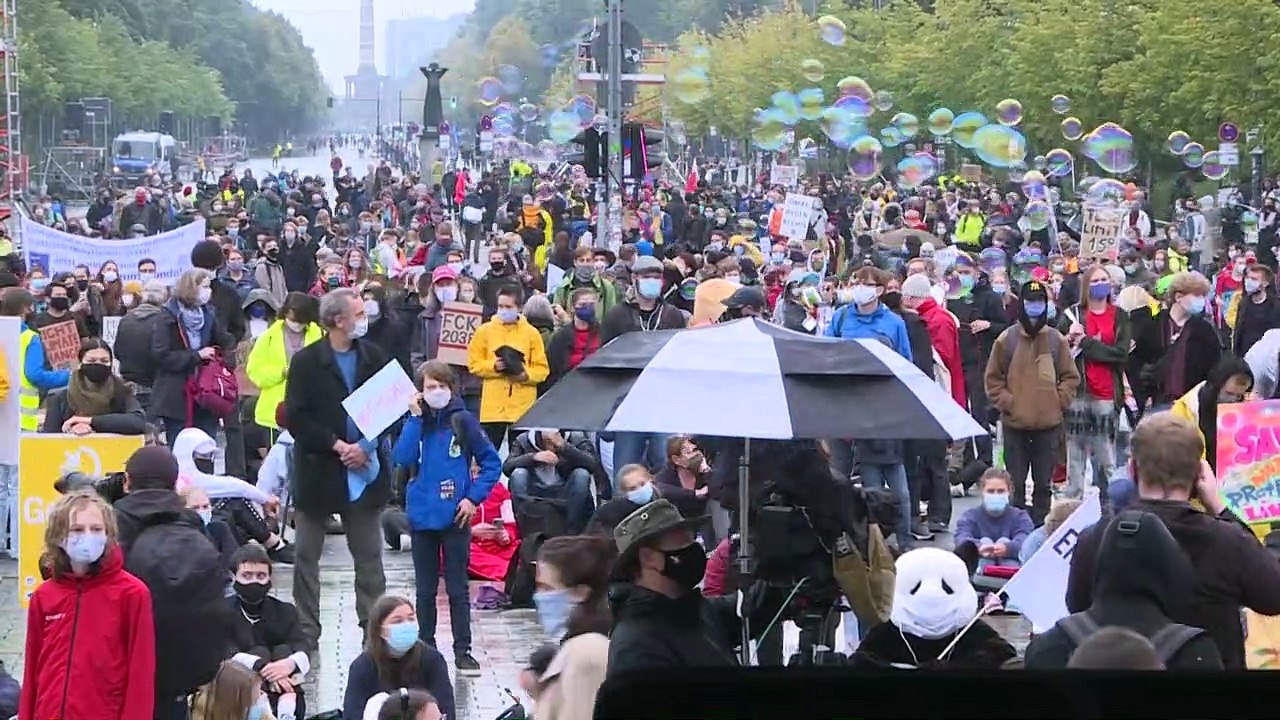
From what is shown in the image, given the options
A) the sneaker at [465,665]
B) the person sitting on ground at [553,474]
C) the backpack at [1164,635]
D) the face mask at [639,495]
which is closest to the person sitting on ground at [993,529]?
the face mask at [639,495]

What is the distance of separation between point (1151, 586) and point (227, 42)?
136 metres

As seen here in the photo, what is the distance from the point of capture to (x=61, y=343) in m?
13.6

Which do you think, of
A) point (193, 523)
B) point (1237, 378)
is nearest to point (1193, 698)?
point (193, 523)

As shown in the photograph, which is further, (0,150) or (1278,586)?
(0,150)

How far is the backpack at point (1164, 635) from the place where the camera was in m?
4.28

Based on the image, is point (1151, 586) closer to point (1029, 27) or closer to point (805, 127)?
point (1029, 27)

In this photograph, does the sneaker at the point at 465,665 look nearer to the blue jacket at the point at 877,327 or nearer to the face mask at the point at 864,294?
the blue jacket at the point at 877,327

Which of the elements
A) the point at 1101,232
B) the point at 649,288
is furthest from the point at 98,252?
the point at 1101,232

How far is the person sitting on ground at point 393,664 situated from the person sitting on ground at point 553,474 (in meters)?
3.97

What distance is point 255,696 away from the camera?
7566mm

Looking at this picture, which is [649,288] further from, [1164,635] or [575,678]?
[1164,635]

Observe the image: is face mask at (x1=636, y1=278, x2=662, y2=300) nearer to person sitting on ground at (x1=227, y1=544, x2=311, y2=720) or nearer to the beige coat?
person sitting on ground at (x1=227, y1=544, x2=311, y2=720)

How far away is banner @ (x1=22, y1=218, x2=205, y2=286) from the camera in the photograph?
18.7 m

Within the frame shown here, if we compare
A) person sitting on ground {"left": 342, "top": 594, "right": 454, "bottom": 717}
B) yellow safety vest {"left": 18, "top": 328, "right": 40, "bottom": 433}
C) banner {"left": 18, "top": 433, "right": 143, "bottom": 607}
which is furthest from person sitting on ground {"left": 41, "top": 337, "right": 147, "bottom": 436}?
person sitting on ground {"left": 342, "top": 594, "right": 454, "bottom": 717}
